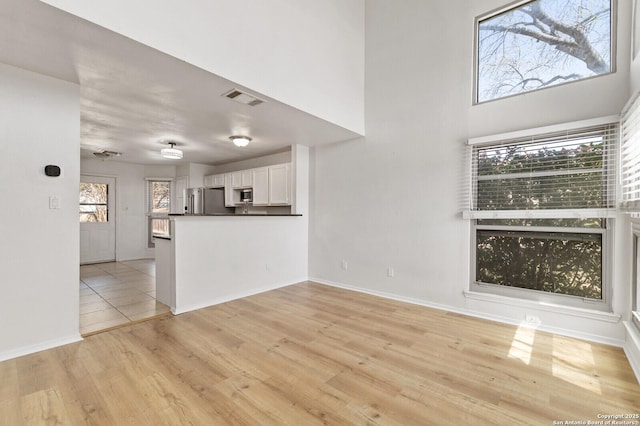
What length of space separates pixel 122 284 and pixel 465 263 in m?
5.24

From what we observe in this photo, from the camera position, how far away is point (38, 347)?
258cm

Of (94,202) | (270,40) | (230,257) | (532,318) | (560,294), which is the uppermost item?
(270,40)

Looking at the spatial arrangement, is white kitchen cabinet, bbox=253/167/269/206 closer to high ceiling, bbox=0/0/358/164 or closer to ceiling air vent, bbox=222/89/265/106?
high ceiling, bbox=0/0/358/164

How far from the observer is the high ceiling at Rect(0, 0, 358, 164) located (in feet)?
6.72

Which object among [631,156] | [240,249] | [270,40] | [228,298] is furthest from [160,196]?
[631,156]

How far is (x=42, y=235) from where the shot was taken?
8.61 feet

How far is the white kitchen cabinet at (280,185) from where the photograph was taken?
532 centimetres

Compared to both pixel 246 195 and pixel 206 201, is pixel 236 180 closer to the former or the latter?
pixel 246 195

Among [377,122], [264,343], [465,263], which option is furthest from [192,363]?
[377,122]

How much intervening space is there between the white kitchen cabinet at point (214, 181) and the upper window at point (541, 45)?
5.41 meters

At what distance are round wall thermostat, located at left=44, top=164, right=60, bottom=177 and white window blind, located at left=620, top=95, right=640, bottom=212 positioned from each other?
4.73 meters

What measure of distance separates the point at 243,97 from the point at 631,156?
11.4ft

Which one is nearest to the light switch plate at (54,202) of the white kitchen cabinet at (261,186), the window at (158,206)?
the white kitchen cabinet at (261,186)

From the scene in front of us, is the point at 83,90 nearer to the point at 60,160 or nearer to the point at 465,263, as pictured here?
the point at 60,160
